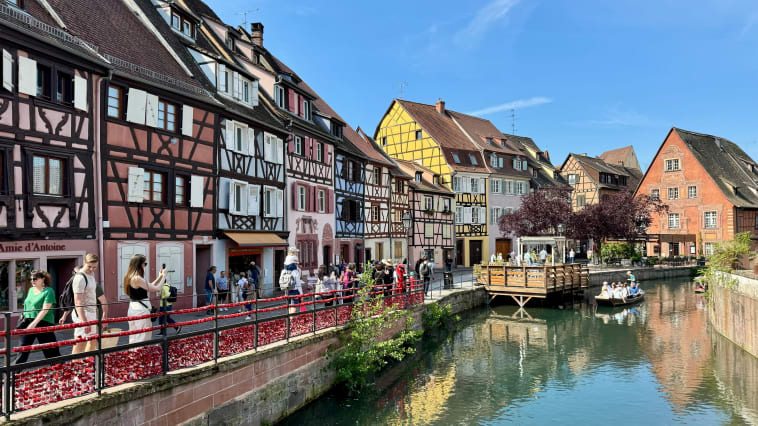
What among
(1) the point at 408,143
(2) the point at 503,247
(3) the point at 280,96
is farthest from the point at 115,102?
(2) the point at 503,247

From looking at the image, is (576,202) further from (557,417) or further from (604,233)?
(557,417)

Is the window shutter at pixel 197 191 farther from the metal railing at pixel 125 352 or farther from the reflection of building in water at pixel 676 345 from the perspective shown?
the reflection of building in water at pixel 676 345

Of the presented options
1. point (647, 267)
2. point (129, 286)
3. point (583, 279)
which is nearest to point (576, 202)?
point (647, 267)

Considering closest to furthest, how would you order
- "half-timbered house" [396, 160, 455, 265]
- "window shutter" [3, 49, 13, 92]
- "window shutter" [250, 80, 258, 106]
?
"window shutter" [3, 49, 13, 92] < "window shutter" [250, 80, 258, 106] < "half-timbered house" [396, 160, 455, 265]

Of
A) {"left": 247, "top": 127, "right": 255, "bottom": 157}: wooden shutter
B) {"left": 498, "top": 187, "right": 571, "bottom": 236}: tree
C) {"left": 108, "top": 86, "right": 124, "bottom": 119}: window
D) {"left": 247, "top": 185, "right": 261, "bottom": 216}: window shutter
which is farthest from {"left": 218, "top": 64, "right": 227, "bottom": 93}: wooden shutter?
{"left": 498, "top": 187, "right": 571, "bottom": 236}: tree

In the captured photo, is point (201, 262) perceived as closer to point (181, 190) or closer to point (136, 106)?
point (181, 190)

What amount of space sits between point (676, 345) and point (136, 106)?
20.9m

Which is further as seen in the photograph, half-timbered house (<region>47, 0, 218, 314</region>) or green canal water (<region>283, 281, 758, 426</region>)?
half-timbered house (<region>47, 0, 218, 314</region>)

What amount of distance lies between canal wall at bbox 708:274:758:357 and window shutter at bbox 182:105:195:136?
18.9 metres

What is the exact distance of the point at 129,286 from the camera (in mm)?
8703

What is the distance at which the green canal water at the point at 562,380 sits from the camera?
13570mm

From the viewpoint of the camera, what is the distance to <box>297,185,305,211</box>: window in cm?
2614

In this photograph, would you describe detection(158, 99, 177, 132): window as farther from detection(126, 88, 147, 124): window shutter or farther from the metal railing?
the metal railing

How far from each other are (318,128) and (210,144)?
9.90m
